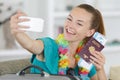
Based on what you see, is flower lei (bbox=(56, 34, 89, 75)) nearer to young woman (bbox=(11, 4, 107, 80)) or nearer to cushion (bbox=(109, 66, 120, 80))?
young woman (bbox=(11, 4, 107, 80))

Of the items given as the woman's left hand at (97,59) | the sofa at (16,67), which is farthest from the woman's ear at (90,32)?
the sofa at (16,67)

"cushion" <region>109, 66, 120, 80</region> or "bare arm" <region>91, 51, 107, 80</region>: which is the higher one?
"bare arm" <region>91, 51, 107, 80</region>

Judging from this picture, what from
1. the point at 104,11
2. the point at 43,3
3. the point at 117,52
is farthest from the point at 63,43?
the point at 117,52

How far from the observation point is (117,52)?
305 centimetres

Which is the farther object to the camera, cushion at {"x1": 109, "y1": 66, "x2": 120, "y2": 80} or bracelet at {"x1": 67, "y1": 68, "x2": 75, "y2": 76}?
cushion at {"x1": 109, "y1": 66, "x2": 120, "y2": 80}

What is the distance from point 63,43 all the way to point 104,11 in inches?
52.7

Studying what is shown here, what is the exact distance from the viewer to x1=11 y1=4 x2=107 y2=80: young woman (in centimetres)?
149

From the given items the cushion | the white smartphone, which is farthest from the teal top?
the cushion

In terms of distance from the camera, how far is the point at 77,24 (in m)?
1.55

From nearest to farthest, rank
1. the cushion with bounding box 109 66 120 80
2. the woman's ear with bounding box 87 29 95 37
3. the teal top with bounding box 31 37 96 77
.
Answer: the teal top with bounding box 31 37 96 77 → the woman's ear with bounding box 87 29 95 37 → the cushion with bounding box 109 66 120 80

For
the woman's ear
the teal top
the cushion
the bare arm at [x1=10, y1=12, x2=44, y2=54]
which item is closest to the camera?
the bare arm at [x1=10, y1=12, x2=44, y2=54]

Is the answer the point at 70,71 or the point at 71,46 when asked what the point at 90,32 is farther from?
the point at 70,71

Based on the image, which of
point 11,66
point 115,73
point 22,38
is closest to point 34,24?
point 22,38

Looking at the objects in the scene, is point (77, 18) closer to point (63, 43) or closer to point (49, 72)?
point (63, 43)
